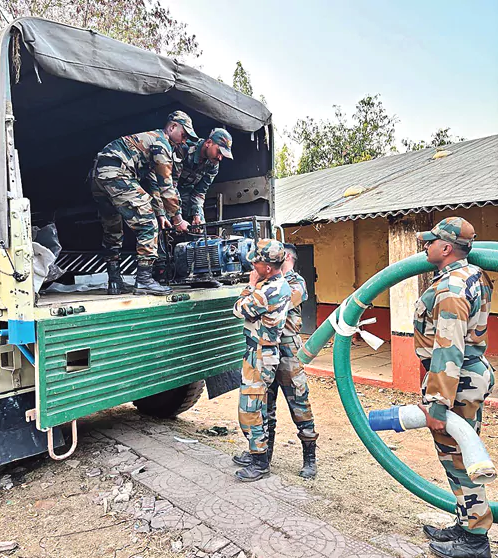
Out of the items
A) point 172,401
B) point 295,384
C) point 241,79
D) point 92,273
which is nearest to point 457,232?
point 295,384

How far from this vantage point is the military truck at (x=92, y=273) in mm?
2768

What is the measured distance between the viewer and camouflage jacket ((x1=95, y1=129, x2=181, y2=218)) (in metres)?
3.75

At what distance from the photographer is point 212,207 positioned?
5.11 meters

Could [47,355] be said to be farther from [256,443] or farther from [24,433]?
[256,443]

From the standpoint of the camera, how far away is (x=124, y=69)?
3258 millimetres

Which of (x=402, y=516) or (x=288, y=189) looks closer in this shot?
(x=402, y=516)

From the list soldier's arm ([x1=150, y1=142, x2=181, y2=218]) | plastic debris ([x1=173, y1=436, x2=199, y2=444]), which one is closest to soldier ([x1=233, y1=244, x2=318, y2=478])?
plastic debris ([x1=173, y1=436, x2=199, y2=444])

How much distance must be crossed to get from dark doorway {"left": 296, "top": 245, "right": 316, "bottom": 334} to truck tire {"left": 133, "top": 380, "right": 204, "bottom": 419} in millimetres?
5531

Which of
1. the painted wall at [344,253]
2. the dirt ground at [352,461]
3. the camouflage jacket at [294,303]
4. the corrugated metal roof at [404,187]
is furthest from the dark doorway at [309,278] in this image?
the camouflage jacket at [294,303]

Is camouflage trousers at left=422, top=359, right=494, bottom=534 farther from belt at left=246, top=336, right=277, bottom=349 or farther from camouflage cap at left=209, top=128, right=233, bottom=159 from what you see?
camouflage cap at left=209, top=128, right=233, bottom=159

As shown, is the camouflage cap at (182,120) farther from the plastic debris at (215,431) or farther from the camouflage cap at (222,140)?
the plastic debris at (215,431)

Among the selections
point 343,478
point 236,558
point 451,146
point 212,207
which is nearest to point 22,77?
point 212,207

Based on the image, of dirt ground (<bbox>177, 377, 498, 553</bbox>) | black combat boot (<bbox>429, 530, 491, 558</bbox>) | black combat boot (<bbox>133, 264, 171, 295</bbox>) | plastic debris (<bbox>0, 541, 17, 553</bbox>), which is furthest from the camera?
black combat boot (<bbox>133, 264, 171, 295</bbox>)

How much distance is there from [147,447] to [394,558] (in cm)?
201
